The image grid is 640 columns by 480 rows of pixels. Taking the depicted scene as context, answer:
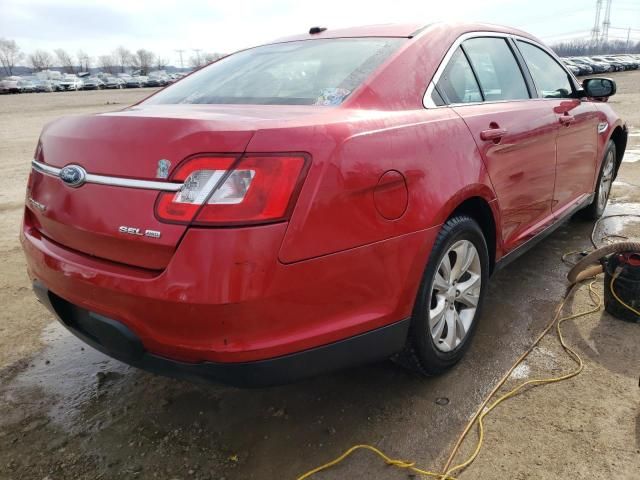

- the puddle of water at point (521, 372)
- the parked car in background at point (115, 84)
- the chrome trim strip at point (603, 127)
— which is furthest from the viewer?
the parked car in background at point (115, 84)

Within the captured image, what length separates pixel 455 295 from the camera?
2447 mm

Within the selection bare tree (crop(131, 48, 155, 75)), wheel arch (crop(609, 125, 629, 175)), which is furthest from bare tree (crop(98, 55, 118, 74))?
wheel arch (crop(609, 125, 629, 175))

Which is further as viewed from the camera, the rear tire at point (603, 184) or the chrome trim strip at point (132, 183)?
the rear tire at point (603, 184)

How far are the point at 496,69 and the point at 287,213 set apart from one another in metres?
2.00

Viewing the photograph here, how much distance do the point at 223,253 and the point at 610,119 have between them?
13.5 ft

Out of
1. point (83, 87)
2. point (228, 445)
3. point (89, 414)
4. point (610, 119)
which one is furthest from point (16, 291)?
point (83, 87)

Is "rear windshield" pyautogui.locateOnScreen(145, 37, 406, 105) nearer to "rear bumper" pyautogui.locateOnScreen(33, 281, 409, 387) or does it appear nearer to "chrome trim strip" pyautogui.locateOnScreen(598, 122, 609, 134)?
"rear bumper" pyautogui.locateOnScreen(33, 281, 409, 387)

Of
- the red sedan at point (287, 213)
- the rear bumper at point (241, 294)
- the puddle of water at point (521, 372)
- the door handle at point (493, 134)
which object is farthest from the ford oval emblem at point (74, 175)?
the puddle of water at point (521, 372)

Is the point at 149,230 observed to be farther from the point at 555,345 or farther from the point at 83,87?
the point at 83,87

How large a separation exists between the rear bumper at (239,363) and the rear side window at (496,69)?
150cm

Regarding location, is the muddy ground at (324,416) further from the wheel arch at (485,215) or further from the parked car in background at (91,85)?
the parked car in background at (91,85)

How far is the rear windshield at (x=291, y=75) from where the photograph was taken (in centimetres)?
217

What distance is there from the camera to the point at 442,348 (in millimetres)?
2383

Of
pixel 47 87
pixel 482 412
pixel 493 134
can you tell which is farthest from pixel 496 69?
pixel 47 87
